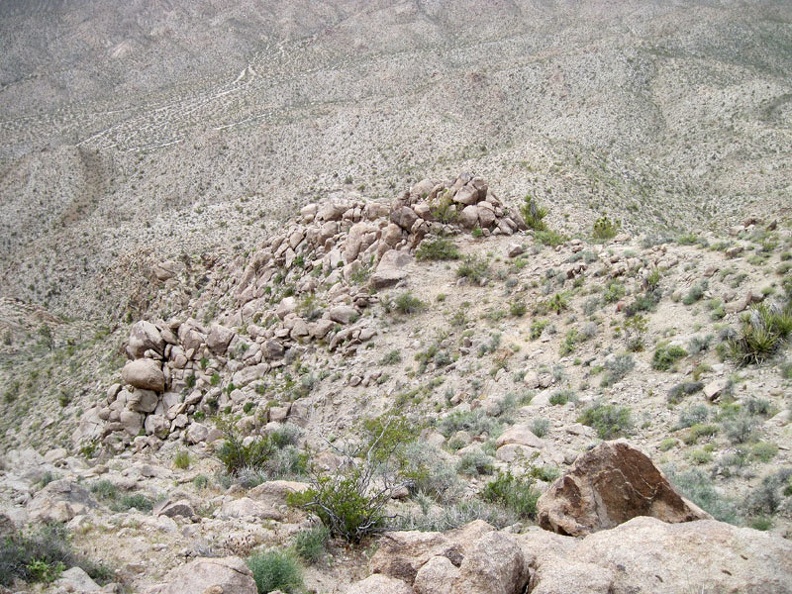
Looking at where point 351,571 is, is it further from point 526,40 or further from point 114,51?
point 114,51

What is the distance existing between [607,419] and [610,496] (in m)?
3.95

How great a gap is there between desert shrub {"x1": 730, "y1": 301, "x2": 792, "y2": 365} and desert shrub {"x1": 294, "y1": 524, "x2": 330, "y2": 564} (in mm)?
7562

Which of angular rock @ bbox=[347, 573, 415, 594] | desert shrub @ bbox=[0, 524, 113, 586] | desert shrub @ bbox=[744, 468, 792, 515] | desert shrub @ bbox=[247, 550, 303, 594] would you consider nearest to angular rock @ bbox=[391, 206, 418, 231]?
desert shrub @ bbox=[744, 468, 792, 515]

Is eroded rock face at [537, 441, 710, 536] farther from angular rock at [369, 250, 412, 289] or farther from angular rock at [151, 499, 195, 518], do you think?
angular rock at [369, 250, 412, 289]

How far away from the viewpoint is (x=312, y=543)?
263 inches

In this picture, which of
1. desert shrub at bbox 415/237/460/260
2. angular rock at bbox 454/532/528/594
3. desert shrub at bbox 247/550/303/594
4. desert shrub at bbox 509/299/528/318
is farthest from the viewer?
desert shrub at bbox 415/237/460/260

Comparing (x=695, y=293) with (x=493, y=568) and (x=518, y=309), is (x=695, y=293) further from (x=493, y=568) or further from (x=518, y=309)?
(x=493, y=568)

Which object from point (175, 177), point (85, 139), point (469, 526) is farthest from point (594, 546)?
point (85, 139)

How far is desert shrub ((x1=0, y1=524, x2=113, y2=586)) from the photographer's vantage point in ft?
19.2

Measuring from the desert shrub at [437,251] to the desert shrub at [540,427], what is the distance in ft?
29.0

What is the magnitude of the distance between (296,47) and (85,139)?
4007 centimetres

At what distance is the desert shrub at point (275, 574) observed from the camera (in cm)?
576

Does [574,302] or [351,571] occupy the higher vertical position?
[351,571]

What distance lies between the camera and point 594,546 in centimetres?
Answer: 509
